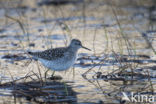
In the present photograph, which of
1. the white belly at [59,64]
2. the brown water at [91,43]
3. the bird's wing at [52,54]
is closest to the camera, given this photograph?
the brown water at [91,43]

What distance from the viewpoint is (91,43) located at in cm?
1228

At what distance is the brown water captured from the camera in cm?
816

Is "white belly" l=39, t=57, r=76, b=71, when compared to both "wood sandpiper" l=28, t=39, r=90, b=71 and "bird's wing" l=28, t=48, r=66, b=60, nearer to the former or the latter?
"wood sandpiper" l=28, t=39, r=90, b=71

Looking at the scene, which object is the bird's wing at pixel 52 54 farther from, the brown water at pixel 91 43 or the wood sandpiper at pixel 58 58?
the brown water at pixel 91 43

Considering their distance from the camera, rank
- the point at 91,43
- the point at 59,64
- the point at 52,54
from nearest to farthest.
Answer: the point at 59,64, the point at 52,54, the point at 91,43

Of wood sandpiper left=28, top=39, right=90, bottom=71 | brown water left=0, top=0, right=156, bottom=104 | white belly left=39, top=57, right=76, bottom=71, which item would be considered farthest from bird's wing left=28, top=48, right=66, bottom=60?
brown water left=0, top=0, right=156, bottom=104

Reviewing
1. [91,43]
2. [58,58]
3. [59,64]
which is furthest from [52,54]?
[91,43]

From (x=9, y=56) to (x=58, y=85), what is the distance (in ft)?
9.24

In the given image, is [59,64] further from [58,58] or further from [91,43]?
[91,43]

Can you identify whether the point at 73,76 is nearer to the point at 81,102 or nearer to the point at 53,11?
the point at 81,102

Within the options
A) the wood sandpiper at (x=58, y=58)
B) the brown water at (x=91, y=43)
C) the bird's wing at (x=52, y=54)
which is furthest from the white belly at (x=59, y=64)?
the brown water at (x=91, y=43)

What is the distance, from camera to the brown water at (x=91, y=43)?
8.16 meters

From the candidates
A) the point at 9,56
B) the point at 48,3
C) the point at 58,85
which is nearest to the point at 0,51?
the point at 9,56

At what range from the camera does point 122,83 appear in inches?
328
